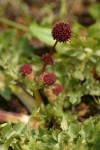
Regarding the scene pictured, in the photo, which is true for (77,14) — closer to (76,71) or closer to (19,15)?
(19,15)

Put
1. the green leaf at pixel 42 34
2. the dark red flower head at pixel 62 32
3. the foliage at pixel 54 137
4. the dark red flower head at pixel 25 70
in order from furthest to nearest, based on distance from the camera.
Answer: the green leaf at pixel 42 34
the dark red flower head at pixel 25 70
the dark red flower head at pixel 62 32
the foliage at pixel 54 137

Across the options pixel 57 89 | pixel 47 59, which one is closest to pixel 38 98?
pixel 57 89

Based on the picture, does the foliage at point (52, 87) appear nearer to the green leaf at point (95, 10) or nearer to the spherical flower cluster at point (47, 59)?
the spherical flower cluster at point (47, 59)

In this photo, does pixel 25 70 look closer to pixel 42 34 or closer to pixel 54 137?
pixel 54 137

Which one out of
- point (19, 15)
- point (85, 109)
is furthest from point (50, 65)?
point (19, 15)

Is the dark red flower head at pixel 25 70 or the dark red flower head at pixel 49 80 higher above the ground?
the dark red flower head at pixel 25 70

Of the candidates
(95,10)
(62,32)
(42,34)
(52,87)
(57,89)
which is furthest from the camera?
(95,10)

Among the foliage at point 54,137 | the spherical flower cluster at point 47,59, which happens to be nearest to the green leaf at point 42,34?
the spherical flower cluster at point 47,59

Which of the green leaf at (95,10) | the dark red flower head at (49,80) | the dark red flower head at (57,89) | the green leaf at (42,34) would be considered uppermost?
the green leaf at (95,10)

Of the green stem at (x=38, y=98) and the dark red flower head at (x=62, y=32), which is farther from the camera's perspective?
the green stem at (x=38, y=98)

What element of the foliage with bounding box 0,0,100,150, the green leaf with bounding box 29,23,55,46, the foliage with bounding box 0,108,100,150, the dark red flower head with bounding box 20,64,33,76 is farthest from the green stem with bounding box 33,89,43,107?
the green leaf with bounding box 29,23,55,46

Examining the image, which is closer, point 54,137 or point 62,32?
point 54,137
